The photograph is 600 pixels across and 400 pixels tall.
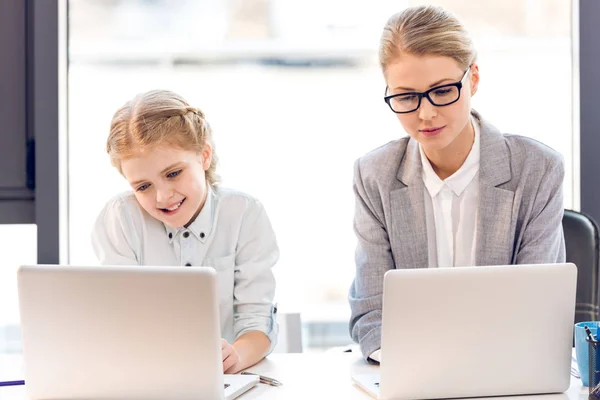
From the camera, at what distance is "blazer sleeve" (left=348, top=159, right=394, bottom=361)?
1.76 meters

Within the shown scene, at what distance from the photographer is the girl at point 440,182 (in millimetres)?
1778

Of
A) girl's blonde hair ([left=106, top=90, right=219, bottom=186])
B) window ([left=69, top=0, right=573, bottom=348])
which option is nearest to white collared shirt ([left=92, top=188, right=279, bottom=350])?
girl's blonde hair ([left=106, top=90, right=219, bottom=186])

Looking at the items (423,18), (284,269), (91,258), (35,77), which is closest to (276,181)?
(284,269)

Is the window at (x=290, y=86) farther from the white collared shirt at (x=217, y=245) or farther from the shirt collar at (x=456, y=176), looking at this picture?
the shirt collar at (x=456, y=176)

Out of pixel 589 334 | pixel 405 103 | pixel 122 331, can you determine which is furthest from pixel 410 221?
pixel 122 331

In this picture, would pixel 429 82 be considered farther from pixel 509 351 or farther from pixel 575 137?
pixel 575 137

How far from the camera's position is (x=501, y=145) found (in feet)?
6.29

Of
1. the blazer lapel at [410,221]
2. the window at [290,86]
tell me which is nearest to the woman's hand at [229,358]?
the blazer lapel at [410,221]

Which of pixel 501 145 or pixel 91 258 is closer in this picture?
pixel 501 145

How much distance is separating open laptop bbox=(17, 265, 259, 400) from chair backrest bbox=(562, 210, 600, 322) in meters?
1.11

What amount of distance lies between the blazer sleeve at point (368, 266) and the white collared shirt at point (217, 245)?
0.72 ft

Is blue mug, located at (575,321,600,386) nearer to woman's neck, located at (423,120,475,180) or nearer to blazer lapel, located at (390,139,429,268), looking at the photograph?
blazer lapel, located at (390,139,429,268)

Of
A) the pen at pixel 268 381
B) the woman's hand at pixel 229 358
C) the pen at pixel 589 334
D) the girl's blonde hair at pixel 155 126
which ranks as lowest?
the pen at pixel 268 381

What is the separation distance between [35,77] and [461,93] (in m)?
1.35
